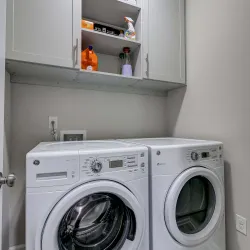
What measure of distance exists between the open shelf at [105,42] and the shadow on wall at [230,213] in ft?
4.09

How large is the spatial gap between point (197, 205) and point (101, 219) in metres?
0.71

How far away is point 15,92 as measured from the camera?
1359mm

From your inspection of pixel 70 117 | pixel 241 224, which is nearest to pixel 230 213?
pixel 241 224

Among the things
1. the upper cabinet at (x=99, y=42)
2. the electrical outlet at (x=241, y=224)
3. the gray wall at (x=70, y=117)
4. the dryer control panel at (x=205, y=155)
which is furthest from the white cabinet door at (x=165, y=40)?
the electrical outlet at (x=241, y=224)

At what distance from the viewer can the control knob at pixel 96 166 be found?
86 centimetres

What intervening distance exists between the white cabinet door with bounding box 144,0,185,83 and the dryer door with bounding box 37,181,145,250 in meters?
1.01

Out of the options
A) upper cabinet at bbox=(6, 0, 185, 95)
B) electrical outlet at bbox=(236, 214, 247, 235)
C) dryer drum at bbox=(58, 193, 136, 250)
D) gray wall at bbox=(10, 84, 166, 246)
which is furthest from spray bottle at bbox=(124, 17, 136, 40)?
electrical outlet at bbox=(236, 214, 247, 235)

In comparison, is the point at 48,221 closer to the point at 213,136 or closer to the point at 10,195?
the point at 10,195

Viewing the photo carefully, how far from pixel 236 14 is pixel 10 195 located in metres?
2.14

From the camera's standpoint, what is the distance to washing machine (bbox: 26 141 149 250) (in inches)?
29.8

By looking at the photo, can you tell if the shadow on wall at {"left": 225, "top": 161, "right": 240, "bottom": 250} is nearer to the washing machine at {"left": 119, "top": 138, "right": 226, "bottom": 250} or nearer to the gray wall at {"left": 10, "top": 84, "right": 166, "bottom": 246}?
the washing machine at {"left": 119, "top": 138, "right": 226, "bottom": 250}

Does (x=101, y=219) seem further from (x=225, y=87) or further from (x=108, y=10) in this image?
(x=108, y=10)

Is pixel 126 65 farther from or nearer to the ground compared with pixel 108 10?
nearer to the ground

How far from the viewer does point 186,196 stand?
1235 mm
